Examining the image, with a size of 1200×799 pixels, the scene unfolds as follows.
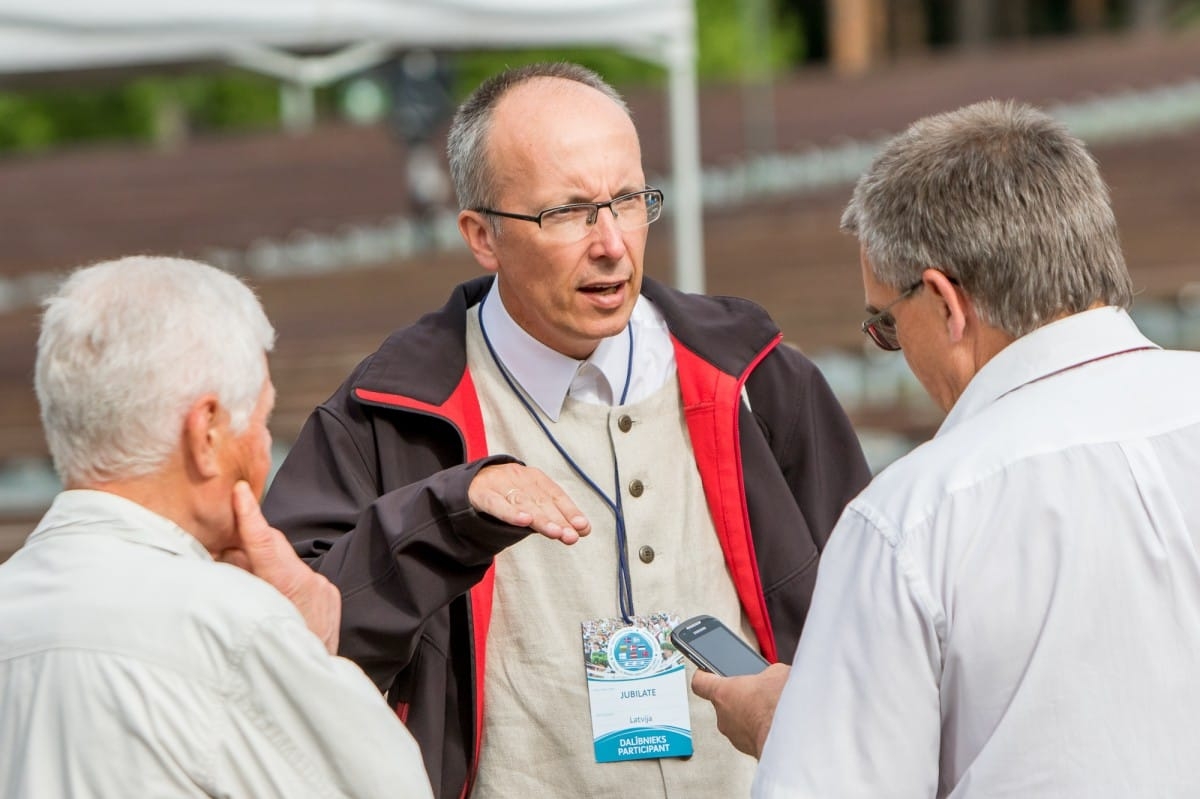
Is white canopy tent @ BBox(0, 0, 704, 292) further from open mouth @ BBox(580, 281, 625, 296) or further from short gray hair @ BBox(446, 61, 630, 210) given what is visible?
open mouth @ BBox(580, 281, 625, 296)

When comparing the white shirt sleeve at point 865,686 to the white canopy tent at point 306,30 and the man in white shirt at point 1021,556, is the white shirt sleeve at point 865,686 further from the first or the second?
the white canopy tent at point 306,30

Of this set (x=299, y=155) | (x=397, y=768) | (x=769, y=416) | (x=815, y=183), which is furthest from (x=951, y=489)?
(x=299, y=155)

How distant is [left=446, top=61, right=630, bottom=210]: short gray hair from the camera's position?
264 centimetres

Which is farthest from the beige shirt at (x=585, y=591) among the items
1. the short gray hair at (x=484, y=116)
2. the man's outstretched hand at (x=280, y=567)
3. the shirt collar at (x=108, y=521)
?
the shirt collar at (x=108, y=521)

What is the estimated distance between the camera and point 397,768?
74.5 inches

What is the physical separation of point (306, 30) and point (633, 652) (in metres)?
3.18

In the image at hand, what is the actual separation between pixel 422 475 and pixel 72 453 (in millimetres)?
769

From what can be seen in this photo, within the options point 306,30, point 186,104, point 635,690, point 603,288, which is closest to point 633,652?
point 635,690

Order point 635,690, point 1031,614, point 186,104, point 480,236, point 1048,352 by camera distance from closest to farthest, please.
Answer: point 1031,614, point 1048,352, point 635,690, point 480,236, point 186,104

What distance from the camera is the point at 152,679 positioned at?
175cm

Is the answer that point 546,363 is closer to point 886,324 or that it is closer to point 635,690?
point 635,690

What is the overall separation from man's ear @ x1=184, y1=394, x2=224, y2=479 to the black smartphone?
2.41 ft

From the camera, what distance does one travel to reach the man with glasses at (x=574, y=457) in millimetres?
2486

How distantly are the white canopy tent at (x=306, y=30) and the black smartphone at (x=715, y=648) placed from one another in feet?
10.8
